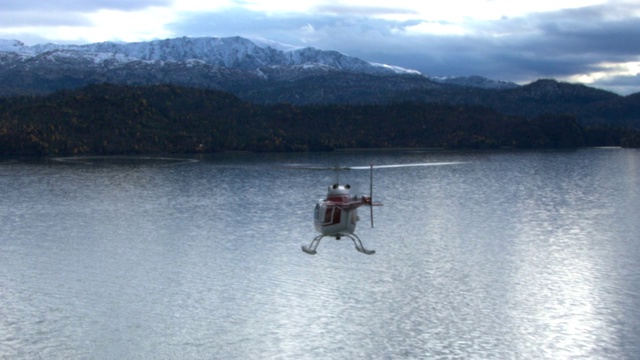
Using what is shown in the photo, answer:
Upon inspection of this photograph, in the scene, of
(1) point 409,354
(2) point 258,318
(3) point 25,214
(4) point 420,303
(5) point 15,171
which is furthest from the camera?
(5) point 15,171

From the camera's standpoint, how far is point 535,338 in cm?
4844

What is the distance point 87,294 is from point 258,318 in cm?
1494

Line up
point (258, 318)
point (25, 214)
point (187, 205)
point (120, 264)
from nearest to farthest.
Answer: point (258, 318) → point (120, 264) → point (25, 214) → point (187, 205)

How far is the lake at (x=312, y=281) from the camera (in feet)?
157

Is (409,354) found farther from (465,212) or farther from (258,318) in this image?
(465,212)

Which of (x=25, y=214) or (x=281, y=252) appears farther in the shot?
(x=25, y=214)

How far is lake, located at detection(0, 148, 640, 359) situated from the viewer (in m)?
47.9

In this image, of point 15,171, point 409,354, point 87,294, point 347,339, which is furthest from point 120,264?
point 15,171

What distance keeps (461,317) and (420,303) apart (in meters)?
3.90

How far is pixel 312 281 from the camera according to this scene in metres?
60.9

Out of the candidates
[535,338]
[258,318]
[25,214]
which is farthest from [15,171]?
[535,338]

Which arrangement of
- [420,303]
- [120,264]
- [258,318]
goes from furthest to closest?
[120,264]
[420,303]
[258,318]

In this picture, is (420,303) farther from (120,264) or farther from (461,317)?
(120,264)

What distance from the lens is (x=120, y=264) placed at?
2697 inches
